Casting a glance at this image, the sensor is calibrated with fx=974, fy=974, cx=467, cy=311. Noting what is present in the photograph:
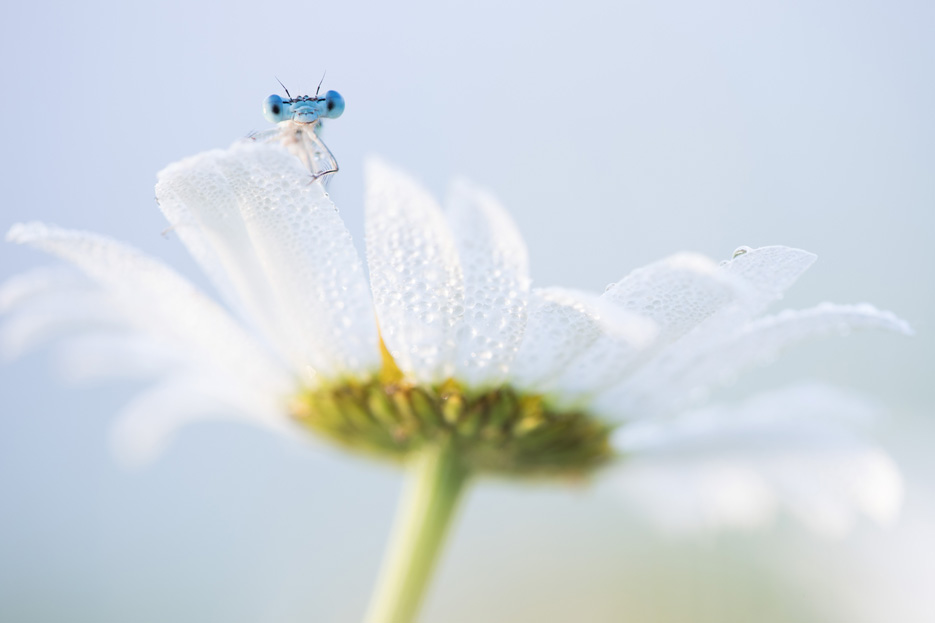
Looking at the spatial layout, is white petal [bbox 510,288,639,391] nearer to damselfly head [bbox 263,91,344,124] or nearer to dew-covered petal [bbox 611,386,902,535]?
dew-covered petal [bbox 611,386,902,535]

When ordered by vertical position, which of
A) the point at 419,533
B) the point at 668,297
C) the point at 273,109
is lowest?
the point at 419,533

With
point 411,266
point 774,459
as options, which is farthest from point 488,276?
point 774,459

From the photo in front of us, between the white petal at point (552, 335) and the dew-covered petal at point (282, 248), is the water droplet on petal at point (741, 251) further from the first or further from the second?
the dew-covered petal at point (282, 248)

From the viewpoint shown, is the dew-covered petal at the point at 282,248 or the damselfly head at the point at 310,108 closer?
the dew-covered petal at the point at 282,248

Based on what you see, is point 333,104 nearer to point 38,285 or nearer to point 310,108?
point 310,108

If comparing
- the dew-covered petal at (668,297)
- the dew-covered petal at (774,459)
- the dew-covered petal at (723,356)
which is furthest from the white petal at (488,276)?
the dew-covered petal at (774,459)

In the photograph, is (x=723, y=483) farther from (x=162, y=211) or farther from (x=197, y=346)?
(x=162, y=211)

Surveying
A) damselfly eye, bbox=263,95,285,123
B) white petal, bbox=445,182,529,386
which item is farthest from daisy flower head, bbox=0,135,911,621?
damselfly eye, bbox=263,95,285,123
